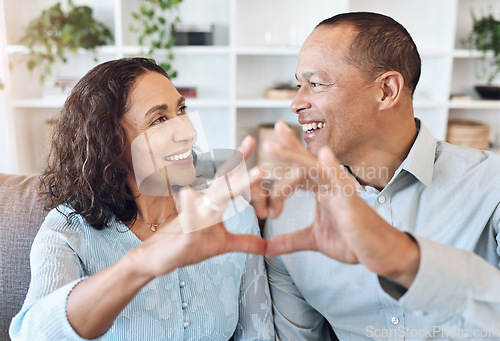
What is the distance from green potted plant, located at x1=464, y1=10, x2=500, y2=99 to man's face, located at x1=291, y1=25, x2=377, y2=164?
2.21 m

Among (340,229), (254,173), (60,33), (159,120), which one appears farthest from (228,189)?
(60,33)

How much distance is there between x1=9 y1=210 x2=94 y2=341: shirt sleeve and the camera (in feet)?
2.39

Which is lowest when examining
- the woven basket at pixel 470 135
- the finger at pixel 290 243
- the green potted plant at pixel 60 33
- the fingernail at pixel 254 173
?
the woven basket at pixel 470 135

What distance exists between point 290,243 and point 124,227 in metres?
0.51

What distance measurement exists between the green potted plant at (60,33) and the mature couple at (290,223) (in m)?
1.96

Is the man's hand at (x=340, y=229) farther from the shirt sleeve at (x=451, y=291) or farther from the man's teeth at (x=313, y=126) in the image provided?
the man's teeth at (x=313, y=126)

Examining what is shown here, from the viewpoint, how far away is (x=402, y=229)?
40.8 inches

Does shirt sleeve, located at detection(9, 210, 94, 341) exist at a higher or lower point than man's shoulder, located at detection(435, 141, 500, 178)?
lower

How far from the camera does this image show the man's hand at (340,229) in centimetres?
54

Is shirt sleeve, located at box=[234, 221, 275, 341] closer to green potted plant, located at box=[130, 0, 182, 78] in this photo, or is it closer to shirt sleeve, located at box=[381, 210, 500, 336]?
shirt sleeve, located at box=[381, 210, 500, 336]

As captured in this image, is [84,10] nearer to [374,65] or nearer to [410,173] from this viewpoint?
[374,65]

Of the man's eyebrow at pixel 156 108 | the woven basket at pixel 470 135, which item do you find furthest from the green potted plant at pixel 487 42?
the man's eyebrow at pixel 156 108

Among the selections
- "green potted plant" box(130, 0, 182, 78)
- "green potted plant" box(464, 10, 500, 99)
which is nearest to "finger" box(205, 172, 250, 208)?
"green potted plant" box(130, 0, 182, 78)

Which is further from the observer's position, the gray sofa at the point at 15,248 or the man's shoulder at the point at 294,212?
the gray sofa at the point at 15,248
